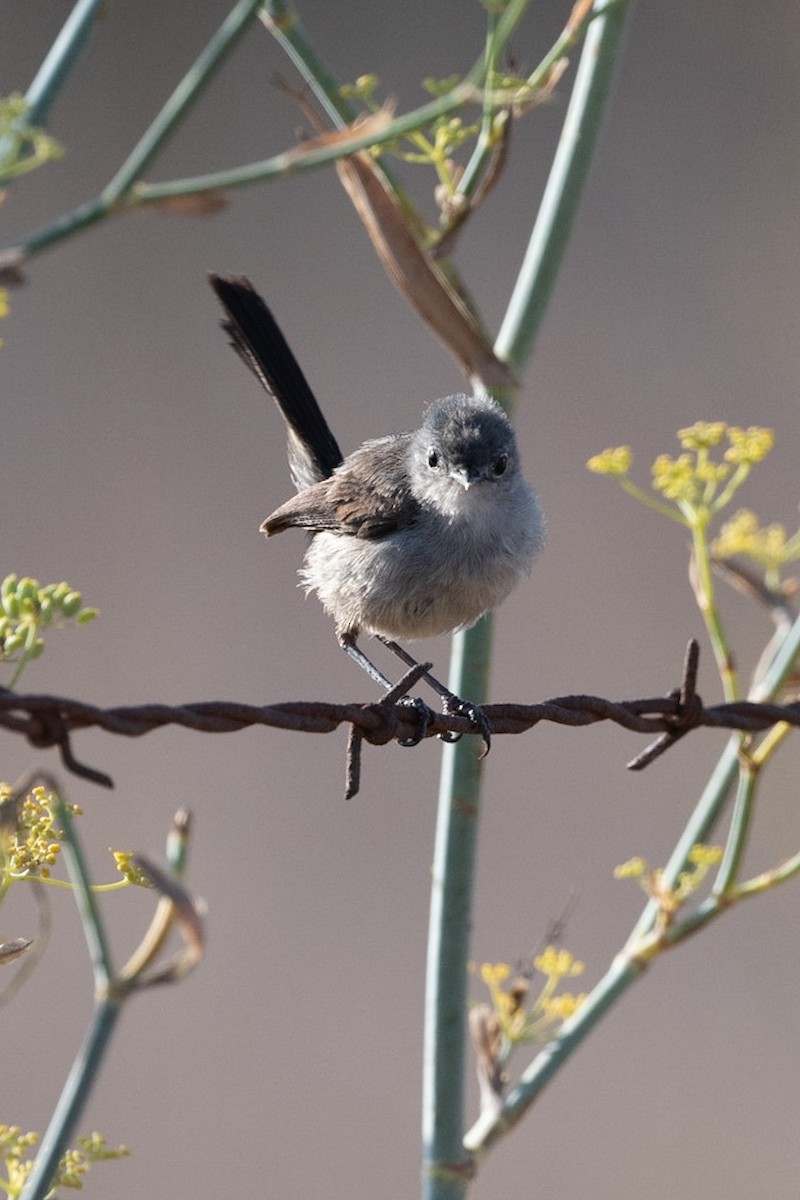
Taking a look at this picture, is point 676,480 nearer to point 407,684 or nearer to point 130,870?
point 407,684

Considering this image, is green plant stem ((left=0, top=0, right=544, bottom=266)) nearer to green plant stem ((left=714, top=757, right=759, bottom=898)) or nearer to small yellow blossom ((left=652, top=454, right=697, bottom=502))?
small yellow blossom ((left=652, top=454, right=697, bottom=502))

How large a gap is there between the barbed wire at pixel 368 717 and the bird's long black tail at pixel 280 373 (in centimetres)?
121

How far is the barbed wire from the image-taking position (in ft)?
5.24

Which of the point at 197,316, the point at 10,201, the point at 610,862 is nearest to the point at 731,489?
the point at 610,862

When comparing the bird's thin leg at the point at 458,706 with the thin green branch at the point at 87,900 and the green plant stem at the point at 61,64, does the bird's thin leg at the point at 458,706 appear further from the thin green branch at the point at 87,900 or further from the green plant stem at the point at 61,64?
the green plant stem at the point at 61,64

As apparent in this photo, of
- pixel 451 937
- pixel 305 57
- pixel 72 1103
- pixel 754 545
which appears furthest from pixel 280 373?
pixel 72 1103

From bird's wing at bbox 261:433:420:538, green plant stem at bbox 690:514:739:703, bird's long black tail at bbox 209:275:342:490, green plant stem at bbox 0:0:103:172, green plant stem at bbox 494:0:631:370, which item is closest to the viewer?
green plant stem at bbox 0:0:103:172

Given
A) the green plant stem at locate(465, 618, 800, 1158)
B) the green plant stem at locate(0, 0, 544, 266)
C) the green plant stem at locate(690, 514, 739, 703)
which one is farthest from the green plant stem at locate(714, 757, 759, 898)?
the green plant stem at locate(0, 0, 544, 266)

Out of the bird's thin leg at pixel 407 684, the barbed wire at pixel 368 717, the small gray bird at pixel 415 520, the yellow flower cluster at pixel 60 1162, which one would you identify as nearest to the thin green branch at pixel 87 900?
the barbed wire at pixel 368 717

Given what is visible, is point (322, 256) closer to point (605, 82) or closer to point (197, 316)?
point (197, 316)

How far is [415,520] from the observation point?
315 cm

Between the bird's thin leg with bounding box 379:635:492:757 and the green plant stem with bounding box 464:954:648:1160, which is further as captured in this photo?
the green plant stem with bounding box 464:954:648:1160

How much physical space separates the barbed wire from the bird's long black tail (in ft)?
3.98

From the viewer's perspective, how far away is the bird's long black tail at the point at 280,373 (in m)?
3.33
